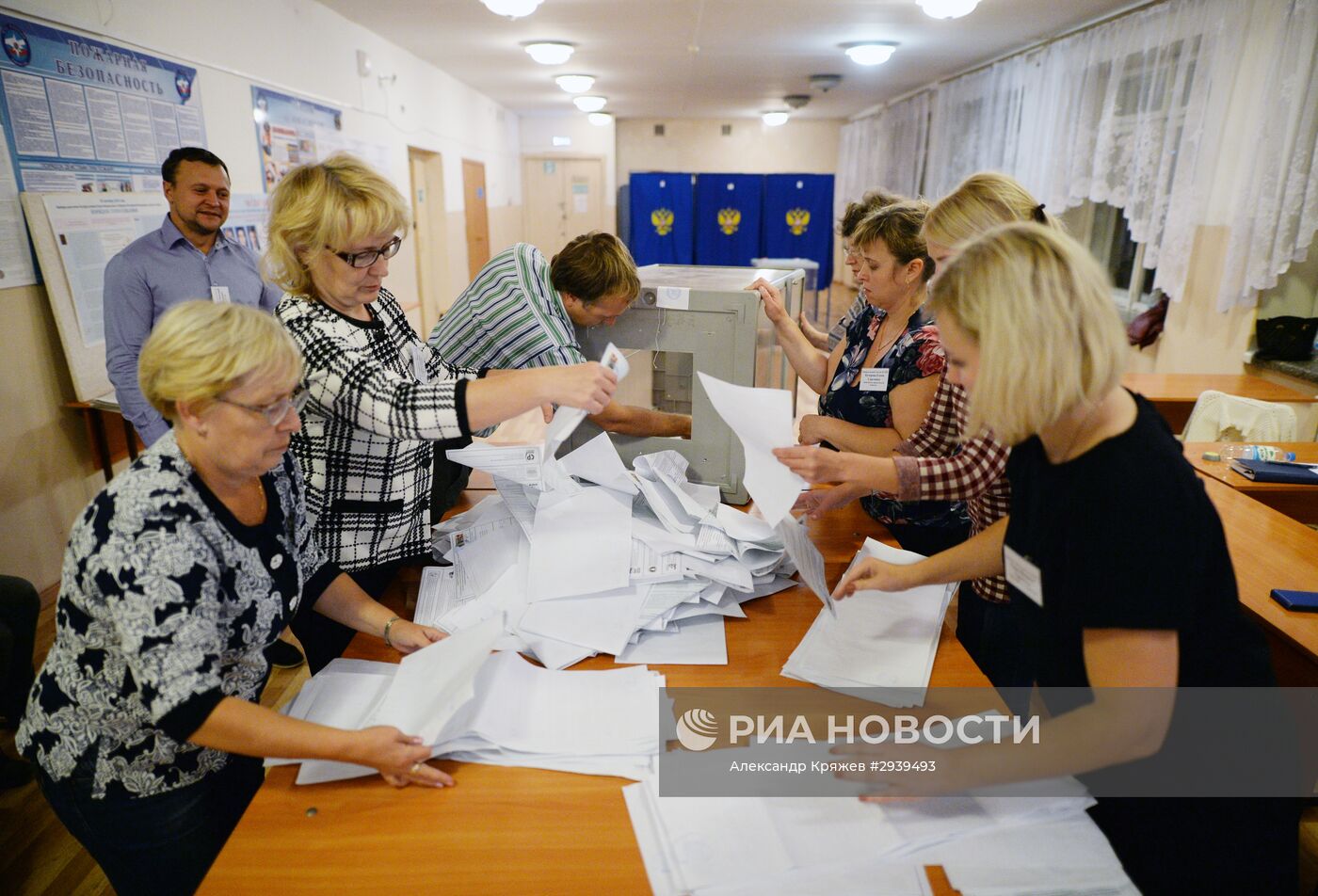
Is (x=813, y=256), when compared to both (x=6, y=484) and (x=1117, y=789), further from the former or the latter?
(x=1117, y=789)

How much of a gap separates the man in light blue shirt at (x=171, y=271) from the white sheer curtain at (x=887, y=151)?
5512mm

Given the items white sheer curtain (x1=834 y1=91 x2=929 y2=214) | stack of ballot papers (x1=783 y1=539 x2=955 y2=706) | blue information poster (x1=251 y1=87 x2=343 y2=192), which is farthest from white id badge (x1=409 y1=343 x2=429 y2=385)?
white sheer curtain (x1=834 y1=91 x2=929 y2=214)

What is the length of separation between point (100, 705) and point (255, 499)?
0.31 m

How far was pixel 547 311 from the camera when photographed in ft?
5.68

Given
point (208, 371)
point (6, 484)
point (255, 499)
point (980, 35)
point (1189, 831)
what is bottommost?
point (6, 484)

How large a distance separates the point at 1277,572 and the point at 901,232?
48.1 inches

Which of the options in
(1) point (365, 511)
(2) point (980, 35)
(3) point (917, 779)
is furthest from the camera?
(2) point (980, 35)

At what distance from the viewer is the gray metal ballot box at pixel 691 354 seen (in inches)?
62.0

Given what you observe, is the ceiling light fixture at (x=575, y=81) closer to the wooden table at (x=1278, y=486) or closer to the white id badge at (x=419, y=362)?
the wooden table at (x=1278, y=486)

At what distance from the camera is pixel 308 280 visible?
1254 millimetres

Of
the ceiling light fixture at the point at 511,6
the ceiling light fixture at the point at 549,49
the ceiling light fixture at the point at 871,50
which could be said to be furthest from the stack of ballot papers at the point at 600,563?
the ceiling light fixture at the point at 871,50

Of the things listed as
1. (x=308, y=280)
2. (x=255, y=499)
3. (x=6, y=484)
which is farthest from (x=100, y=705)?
(x=6, y=484)

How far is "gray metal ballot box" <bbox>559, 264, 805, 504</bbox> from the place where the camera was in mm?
1574

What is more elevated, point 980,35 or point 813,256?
point 980,35
